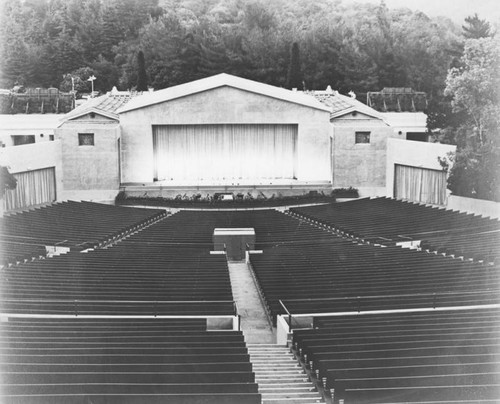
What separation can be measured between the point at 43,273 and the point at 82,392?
994 cm

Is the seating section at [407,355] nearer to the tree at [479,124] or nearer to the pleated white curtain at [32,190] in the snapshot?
the tree at [479,124]

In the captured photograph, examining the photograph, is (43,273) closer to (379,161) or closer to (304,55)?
(379,161)

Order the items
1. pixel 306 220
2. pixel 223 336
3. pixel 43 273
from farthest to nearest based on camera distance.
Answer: pixel 306 220
pixel 43 273
pixel 223 336

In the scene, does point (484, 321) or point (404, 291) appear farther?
point (404, 291)

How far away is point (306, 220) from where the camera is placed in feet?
114

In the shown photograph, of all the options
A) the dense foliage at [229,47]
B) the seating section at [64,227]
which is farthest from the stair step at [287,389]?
the dense foliage at [229,47]

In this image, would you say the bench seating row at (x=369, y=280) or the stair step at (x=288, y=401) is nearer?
the stair step at (x=288, y=401)

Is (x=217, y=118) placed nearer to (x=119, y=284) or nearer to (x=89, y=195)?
(x=89, y=195)

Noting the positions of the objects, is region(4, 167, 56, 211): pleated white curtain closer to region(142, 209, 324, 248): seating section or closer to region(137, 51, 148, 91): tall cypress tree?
region(142, 209, 324, 248): seating section

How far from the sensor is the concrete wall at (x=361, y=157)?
146 ft

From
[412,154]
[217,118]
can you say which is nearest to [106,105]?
[217,118]

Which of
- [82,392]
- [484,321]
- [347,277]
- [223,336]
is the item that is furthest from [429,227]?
[82,392]

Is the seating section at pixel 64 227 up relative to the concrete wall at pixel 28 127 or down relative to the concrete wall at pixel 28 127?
down

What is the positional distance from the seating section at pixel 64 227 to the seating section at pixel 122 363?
367 inches
